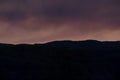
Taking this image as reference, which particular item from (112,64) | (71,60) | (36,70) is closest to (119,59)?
(112,64)

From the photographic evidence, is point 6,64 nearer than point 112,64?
Yes

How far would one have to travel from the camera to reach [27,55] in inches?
3944

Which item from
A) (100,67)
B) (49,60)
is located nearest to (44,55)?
(49,60)

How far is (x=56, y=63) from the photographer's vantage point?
324ft

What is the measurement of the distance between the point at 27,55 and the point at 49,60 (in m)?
4.46

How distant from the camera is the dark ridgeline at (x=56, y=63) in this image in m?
92.8

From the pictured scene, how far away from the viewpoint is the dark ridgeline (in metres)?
92.8

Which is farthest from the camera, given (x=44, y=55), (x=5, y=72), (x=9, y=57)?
(x=44, y=55)

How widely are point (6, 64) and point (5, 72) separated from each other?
3.08 metres

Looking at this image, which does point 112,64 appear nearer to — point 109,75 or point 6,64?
point 109,75

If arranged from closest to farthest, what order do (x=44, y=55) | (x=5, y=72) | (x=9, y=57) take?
(x=5, y=72) → (x=9, y=57) → (x=44, y=55)

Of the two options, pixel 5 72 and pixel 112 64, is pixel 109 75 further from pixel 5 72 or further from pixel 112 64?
pixel 5 72

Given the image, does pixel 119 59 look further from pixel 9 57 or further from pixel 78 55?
pixel 9 57

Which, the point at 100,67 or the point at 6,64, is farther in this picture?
the point at 100,67
